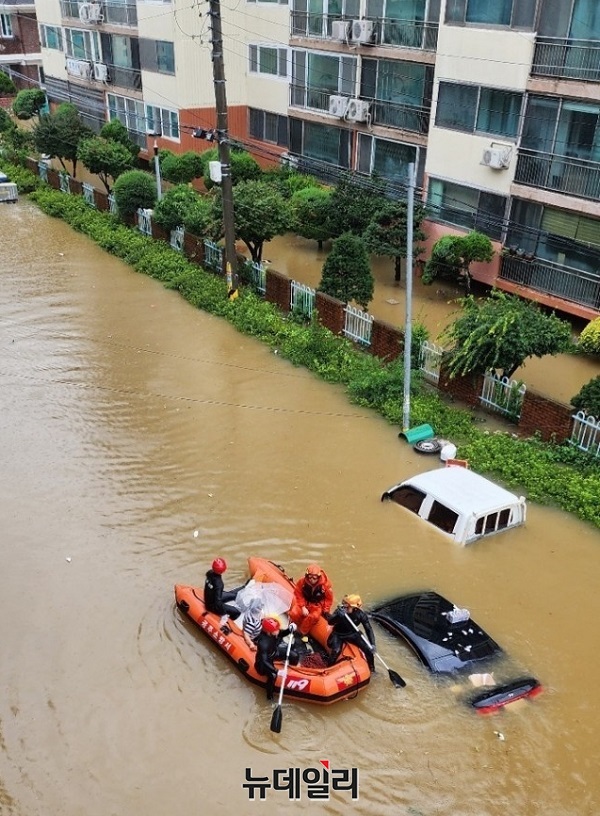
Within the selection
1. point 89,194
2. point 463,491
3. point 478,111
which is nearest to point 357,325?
point 463,491

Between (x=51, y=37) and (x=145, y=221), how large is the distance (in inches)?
843

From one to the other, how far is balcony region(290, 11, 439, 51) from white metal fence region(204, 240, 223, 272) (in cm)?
794

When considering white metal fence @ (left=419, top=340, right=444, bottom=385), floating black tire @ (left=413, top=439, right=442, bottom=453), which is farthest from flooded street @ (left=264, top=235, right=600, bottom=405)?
floating black tire @ (left=413, top=439, right=442, bottom=453)

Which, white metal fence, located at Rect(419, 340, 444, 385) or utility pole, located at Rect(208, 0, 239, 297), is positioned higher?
utility pole, located at Rect(208, 0, 239, 297)

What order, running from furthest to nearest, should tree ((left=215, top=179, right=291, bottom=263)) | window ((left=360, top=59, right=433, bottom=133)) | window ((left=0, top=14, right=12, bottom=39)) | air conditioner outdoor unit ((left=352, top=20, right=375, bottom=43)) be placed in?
window ((left=0, top=14, right=12, bottom=39)) → air conditioner outdoor unit ((left=352, top=20, right=375, bottom=43)) → window ((left=360, top=59, right=433, bottom=133)) → tree ((left=215, top=179, right=291, bottom=263))

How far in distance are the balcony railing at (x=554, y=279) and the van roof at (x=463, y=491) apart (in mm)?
7838

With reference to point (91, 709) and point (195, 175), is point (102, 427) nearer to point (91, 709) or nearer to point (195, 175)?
point (91, 709)

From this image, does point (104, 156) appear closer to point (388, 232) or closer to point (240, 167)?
point (240, 167)

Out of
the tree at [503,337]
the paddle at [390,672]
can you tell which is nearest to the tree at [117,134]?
the tree at [503,337]

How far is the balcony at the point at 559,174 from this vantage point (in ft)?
56.1

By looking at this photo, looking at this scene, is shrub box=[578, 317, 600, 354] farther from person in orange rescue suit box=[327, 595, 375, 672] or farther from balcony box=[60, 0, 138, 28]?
balcony box=[60, 0, 138, 28]

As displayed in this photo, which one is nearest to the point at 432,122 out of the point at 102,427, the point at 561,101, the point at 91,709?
the point at 561,101

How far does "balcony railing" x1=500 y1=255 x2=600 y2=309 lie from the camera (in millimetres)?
17484

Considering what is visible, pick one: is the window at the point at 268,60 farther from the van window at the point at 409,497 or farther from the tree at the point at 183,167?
the van window at the point at 409,497
